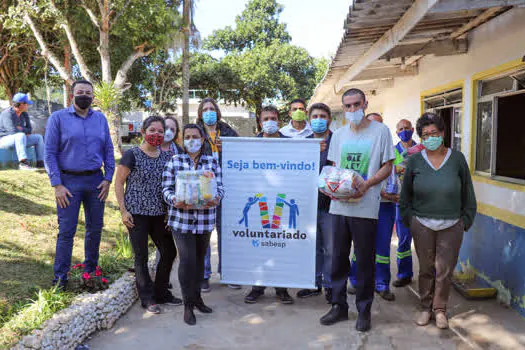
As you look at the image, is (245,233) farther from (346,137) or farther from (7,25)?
(7,25)

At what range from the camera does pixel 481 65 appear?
17.0ft

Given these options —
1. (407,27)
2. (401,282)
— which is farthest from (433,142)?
(401,282)

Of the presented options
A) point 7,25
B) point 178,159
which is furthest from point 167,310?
point 7,25

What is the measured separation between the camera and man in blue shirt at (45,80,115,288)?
4.06 meters

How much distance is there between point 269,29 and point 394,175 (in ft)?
99.8

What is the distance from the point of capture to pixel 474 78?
17.6 ft

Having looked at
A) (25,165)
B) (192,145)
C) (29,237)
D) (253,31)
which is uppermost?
(253,31)

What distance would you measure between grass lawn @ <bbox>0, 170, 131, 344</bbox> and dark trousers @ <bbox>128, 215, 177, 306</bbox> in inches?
19.8

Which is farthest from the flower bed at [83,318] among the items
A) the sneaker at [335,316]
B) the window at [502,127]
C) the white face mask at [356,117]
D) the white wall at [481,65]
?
the window at [502,127]

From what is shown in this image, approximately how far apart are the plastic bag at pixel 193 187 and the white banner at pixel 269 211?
80 cm

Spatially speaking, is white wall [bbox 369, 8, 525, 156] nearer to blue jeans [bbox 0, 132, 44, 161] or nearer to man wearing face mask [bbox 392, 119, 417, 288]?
man wearing face mask [bbox 392, 119, 417, 288]

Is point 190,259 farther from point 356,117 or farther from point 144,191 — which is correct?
point 356,117

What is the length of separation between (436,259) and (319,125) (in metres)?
1.61

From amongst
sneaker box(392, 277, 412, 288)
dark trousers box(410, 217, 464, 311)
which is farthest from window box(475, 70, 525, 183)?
sneaker box(392, 277, 412, 288)
